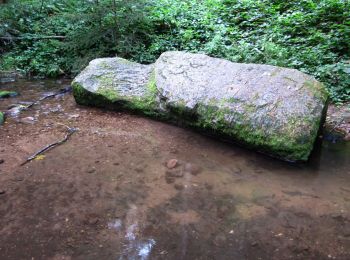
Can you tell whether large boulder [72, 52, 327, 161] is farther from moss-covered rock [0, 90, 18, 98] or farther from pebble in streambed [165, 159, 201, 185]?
moss-covered rock [0, 90, 18, 98]

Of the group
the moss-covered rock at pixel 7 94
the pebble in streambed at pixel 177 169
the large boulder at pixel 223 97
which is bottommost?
the moss-covered rock at pixel 7 94

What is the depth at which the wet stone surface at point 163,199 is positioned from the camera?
3.02 m

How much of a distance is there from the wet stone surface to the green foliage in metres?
2.89

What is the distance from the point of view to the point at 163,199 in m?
3.73

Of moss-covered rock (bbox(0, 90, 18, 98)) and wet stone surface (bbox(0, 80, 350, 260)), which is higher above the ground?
wet stone surface (bbox(0, 80, 350, 260))

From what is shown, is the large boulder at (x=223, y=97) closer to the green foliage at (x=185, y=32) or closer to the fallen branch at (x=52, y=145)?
the fallen branch at (x=52, y=145)

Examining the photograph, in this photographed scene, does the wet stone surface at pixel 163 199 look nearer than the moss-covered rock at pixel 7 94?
Yes

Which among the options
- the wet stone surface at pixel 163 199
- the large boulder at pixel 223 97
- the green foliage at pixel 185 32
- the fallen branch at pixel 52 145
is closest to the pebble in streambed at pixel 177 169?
the wet stone surface at pixel 163 199

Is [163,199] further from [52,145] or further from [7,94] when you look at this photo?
[7,94]

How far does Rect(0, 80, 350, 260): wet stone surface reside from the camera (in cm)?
302

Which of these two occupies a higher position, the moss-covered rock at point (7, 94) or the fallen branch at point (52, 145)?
the fallen branch at point (52, 145)

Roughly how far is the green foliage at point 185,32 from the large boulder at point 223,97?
1853 millimetres

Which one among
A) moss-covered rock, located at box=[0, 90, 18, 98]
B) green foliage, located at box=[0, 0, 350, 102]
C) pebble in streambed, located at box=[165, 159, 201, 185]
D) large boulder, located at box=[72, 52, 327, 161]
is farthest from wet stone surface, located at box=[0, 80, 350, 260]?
green foliage, located at box=[0, 0, 350, 102]

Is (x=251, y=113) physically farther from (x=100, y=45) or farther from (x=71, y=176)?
(x=100, y=45)
